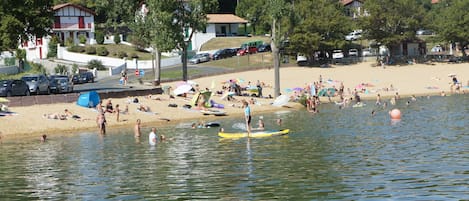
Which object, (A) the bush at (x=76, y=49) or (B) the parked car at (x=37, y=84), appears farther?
(A) the bush at (x=76, y=49)

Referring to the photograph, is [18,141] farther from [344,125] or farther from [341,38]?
[341,38]

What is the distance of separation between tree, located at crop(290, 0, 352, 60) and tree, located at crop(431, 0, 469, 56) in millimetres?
11901

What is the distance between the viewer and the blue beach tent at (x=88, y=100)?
59.1m

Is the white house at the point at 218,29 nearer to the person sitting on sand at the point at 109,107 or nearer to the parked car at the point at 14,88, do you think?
the parked car at the point at 14,88

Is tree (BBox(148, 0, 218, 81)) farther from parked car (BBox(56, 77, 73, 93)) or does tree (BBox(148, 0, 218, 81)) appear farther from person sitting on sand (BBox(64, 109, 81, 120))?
person sitting on sand (BBox(64, 109, 81, 120))

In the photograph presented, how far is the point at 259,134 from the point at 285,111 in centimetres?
2132

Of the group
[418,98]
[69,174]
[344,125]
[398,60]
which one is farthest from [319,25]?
[69,174]

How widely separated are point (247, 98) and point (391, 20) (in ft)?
132

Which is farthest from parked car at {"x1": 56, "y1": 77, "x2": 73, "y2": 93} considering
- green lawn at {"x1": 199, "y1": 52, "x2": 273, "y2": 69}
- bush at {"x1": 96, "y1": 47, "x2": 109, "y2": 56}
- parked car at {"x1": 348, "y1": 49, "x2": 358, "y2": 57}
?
parked car at {"x1": 348, "y1": 49, "x2": 358, "y2": 57}

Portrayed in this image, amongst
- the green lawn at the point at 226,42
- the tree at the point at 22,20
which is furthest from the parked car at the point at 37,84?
the green lawn at the point at 226,42

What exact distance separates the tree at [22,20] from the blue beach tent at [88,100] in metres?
6.56

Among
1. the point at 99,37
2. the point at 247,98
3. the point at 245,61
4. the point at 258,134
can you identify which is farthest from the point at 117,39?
the point at 258,134

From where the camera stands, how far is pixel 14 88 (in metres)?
59.8

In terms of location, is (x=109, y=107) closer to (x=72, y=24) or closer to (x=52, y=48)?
(x=52, y=48)
